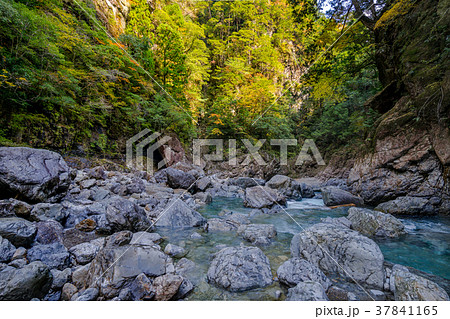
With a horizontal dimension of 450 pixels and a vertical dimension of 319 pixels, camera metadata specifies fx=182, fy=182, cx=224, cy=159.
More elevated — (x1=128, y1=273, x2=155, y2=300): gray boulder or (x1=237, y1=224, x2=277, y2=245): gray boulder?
(x1=128, y1=273, x2=155, y2=300): gray boulder

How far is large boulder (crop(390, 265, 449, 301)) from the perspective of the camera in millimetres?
1756

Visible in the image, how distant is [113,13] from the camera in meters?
10.6

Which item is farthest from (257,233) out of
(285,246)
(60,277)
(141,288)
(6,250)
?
(6,250)

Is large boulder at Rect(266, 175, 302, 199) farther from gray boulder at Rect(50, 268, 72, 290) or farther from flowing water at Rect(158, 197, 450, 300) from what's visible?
gray boulder at Rect(50, 268, 72, 290)

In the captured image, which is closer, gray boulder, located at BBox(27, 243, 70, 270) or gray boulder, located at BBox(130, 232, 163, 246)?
gray boulder, located at BBox(27, 243, 70, 270)

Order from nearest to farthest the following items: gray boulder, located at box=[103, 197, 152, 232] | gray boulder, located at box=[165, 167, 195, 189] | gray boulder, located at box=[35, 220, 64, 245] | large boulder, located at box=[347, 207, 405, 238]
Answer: gray boulder, located at box=[35, 220, 64, 245] < gray boulder, located at box=[103, 197, 152, 232] < large boulder, located at box=[347, 207, 405, 238] < gray boulder, located at box=[165, 167, 195, 189]

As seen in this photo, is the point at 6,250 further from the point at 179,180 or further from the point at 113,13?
the point at 113,13

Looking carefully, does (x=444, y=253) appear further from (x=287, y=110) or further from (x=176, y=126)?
(x=287, y=110)

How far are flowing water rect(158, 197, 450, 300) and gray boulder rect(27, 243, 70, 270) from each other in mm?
1506

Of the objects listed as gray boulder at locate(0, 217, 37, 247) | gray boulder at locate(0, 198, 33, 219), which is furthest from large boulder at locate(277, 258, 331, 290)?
gray boulder at locate(0, 198, 33, 219)

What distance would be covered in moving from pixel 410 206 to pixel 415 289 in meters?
4.50

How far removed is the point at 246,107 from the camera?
16.1 meters

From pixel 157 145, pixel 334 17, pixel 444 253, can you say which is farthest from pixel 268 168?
pixel 444 253
